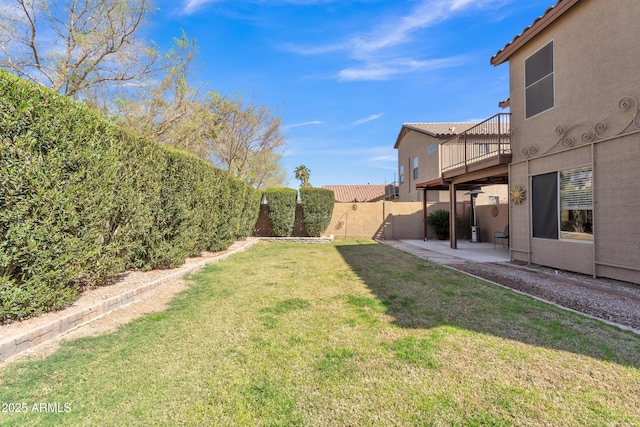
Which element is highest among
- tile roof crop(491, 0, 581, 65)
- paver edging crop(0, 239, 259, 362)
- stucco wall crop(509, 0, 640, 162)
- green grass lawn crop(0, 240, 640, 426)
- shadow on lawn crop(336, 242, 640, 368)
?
tile roof crop(491, 0, 581, 65)

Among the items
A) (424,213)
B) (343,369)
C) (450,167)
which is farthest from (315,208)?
(343,369)

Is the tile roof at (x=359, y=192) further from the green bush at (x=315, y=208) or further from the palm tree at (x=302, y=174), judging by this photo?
the green bush at (x=315, y=208)

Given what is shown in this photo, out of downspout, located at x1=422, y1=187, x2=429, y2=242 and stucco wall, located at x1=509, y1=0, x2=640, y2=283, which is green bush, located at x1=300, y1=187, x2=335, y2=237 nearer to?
downspout, located at x1=422, y1=187, x2=429, y2=242

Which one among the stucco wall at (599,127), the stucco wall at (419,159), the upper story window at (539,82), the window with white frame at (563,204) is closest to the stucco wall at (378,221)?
the stucco wall at (419,159)

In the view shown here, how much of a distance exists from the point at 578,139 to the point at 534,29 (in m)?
3.12

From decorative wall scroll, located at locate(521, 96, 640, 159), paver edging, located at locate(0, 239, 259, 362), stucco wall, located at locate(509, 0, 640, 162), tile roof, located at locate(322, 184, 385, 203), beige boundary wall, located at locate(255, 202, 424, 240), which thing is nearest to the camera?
paver edging, located at locate(0, 239, 259, 362)

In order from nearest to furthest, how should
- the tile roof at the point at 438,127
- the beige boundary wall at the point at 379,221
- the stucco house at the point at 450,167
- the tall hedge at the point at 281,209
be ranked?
1. the stucco house at the point at 450,167
2. the tall hedge at the point at 281,209
3. the beige boundary wall at the point at 379,221
4. the tile roof at the point at 438,127

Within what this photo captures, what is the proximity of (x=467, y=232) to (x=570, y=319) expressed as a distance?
12.3 metres

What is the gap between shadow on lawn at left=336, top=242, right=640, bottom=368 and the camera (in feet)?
9.44

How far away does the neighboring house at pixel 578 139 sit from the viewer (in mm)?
5172

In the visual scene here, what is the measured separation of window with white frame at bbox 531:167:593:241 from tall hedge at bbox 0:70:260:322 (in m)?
8.75

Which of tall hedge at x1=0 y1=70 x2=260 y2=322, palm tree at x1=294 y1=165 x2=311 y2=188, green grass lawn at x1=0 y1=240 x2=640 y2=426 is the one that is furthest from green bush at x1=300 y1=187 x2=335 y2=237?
palm tree at x1=294 y1=165 x2=311 y2=188

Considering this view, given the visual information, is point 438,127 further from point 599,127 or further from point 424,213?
point 599,127

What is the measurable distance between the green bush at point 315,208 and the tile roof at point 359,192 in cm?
1841
